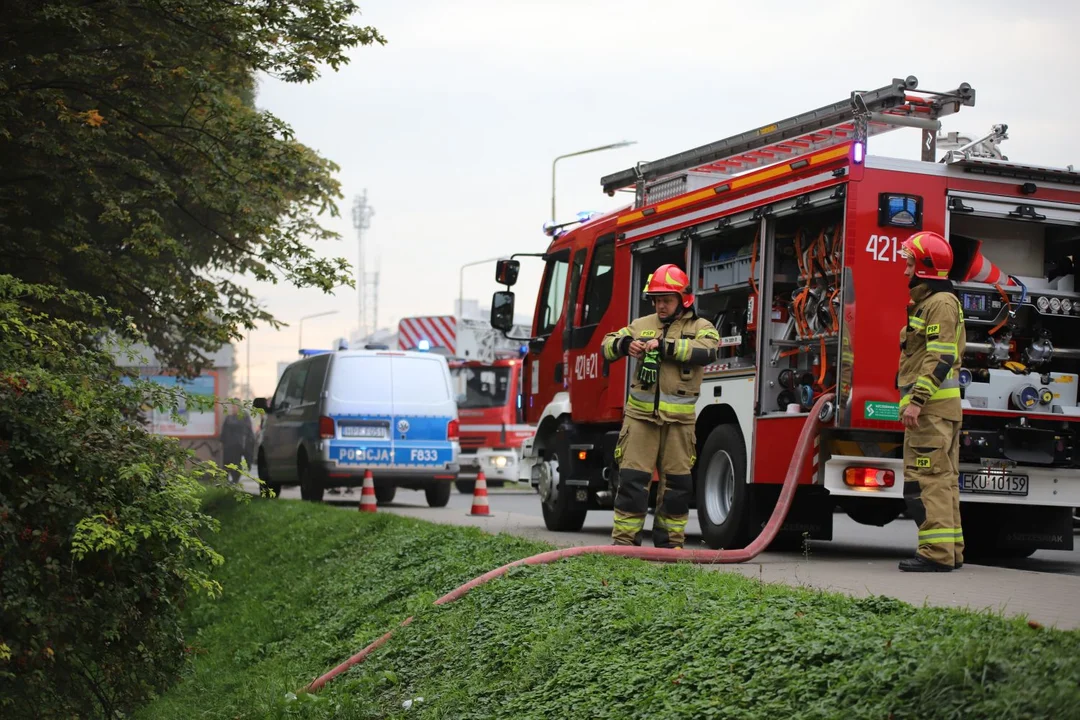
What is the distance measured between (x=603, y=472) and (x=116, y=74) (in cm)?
575

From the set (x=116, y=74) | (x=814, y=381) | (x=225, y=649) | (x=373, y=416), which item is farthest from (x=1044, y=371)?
(x=373, y=416)

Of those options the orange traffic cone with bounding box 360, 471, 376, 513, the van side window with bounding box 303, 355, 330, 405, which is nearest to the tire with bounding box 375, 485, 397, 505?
the van side window with bounding box 303, 355, 330, 405

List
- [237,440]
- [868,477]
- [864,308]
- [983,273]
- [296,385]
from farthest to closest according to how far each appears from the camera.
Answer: [237,440]
[296,385]
[983,273]
[868,477]
[864,308]

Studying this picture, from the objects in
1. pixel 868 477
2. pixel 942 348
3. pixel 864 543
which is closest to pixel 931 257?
pixel 942 348

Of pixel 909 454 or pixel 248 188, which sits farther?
pixel 248 188

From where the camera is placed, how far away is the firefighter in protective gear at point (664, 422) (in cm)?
909

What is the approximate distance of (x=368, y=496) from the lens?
15414mm

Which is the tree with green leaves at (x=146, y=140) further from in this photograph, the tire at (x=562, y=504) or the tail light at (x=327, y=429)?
the tail light at (x=327, y=429)

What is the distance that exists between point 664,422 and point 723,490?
1736 mm

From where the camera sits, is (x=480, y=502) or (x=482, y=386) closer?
(x=480, y=502)

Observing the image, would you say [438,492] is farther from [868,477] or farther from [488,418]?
[868,477]

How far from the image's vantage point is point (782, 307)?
10055mm

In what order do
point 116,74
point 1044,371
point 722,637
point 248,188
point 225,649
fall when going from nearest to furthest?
point 722,637
point 1044,371
point 225,649
point 116,74
point 248,188

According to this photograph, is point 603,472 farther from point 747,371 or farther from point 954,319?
point 954,319
